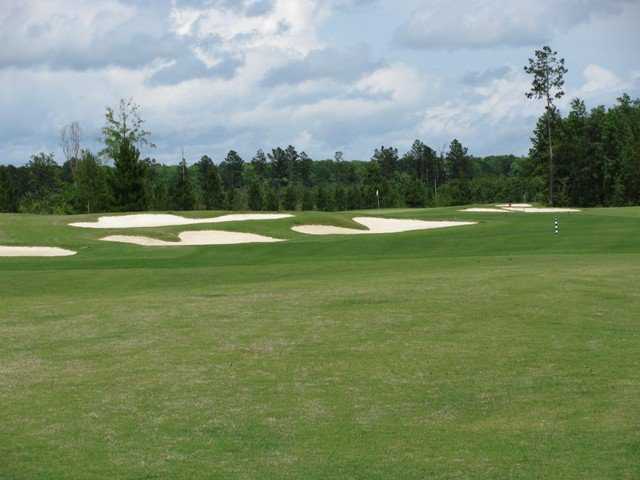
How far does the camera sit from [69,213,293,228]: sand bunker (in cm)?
4447

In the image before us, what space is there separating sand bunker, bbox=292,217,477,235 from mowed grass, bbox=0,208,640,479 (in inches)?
827

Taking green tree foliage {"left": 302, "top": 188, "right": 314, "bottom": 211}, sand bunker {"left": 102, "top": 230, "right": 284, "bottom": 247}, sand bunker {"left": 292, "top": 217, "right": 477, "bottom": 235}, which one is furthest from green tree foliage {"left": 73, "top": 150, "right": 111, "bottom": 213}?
sand bunker {"left": 102, "top": 230, "right": 284, "bottom": 247}

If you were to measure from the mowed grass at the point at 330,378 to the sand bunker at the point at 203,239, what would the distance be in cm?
1542

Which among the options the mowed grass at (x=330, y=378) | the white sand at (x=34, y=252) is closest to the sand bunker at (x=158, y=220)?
the white sand at (x=34, y=252)

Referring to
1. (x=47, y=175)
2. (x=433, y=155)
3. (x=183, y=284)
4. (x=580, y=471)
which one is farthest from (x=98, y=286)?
(x=433, y=155)

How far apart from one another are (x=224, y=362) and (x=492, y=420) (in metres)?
4.08

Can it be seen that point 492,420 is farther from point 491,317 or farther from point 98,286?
point 98,286

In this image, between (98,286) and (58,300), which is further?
(98,286)

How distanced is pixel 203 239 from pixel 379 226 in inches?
476

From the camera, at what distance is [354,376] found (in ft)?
34.8

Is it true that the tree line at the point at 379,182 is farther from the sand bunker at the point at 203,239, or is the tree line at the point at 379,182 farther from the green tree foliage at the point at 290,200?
the sand bunker at the point at 203,239

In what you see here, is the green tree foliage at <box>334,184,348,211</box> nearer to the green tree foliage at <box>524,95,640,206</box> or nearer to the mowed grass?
the green tree foliage at <box>524,95,640,206</box>

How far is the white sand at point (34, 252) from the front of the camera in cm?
3344

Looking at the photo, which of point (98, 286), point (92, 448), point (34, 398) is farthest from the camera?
point (98, 286)
